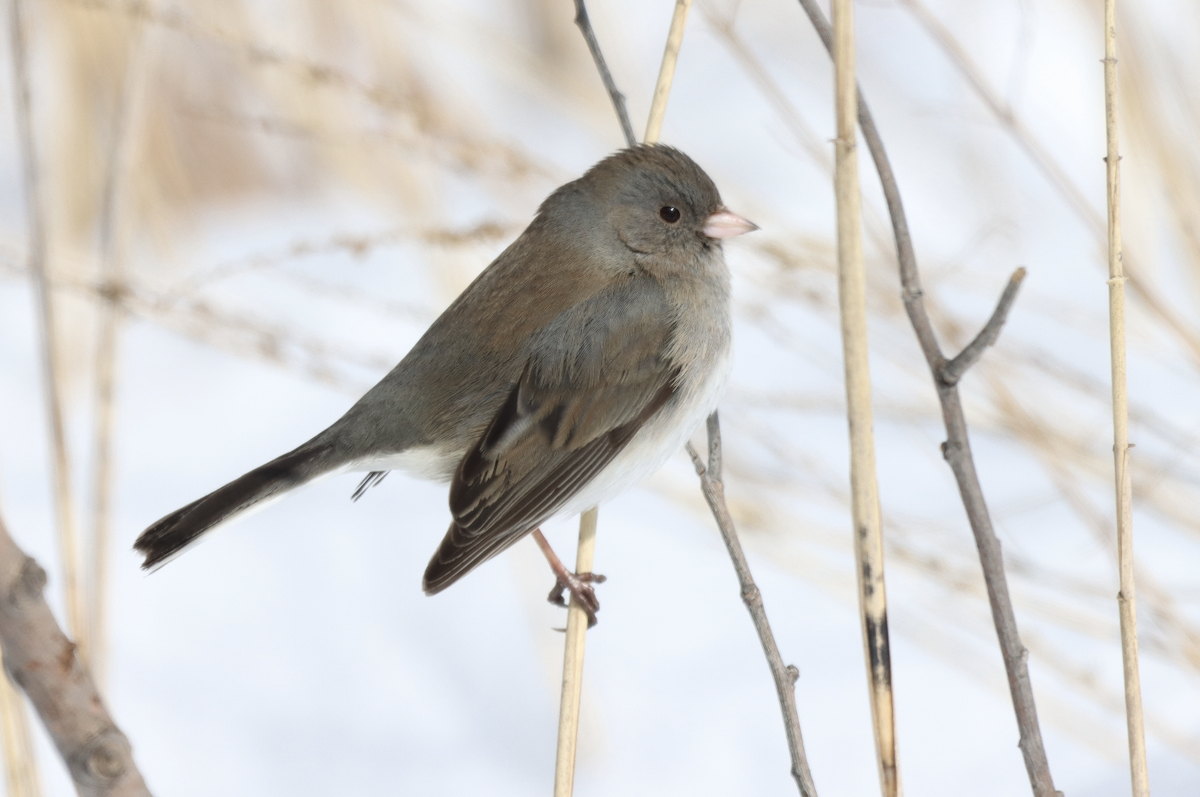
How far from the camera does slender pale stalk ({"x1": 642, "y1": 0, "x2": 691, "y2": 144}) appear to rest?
1462 millimetres

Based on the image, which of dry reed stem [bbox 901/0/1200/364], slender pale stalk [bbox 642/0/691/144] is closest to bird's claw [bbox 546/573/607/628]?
slender pale stalk [bbox 642/0/691/144]

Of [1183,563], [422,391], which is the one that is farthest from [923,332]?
[1183,563]

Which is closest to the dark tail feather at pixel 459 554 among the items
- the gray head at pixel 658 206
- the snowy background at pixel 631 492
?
the snowy background at pixel 631 492

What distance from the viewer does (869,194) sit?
4020 mm

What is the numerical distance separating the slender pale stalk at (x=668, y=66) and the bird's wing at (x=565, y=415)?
1.16ft

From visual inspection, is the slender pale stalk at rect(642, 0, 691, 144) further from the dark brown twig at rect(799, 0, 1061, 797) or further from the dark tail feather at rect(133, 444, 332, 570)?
the dark tail feather at rect(133, 444, 332, 570)

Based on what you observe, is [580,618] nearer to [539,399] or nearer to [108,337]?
[539,399]

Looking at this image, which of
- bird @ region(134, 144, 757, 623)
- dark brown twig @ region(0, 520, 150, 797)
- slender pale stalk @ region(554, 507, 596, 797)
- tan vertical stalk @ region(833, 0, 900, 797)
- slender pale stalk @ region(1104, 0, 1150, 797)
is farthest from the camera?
bird @ region(134, 144, 757, 623)

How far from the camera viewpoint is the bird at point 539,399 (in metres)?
1.76

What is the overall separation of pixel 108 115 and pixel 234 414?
113 cm

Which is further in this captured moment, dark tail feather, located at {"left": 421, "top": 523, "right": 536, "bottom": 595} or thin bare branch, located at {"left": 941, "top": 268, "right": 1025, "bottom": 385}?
dark tail feather, located at {"left": 421, "top": 523, "right": 536, "bottom": 595}

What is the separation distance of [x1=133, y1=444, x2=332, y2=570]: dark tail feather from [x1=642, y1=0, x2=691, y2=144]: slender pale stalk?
0.72 m

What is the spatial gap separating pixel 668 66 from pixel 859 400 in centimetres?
64

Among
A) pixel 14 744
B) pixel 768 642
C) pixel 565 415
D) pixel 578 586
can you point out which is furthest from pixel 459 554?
pixel 14 744
